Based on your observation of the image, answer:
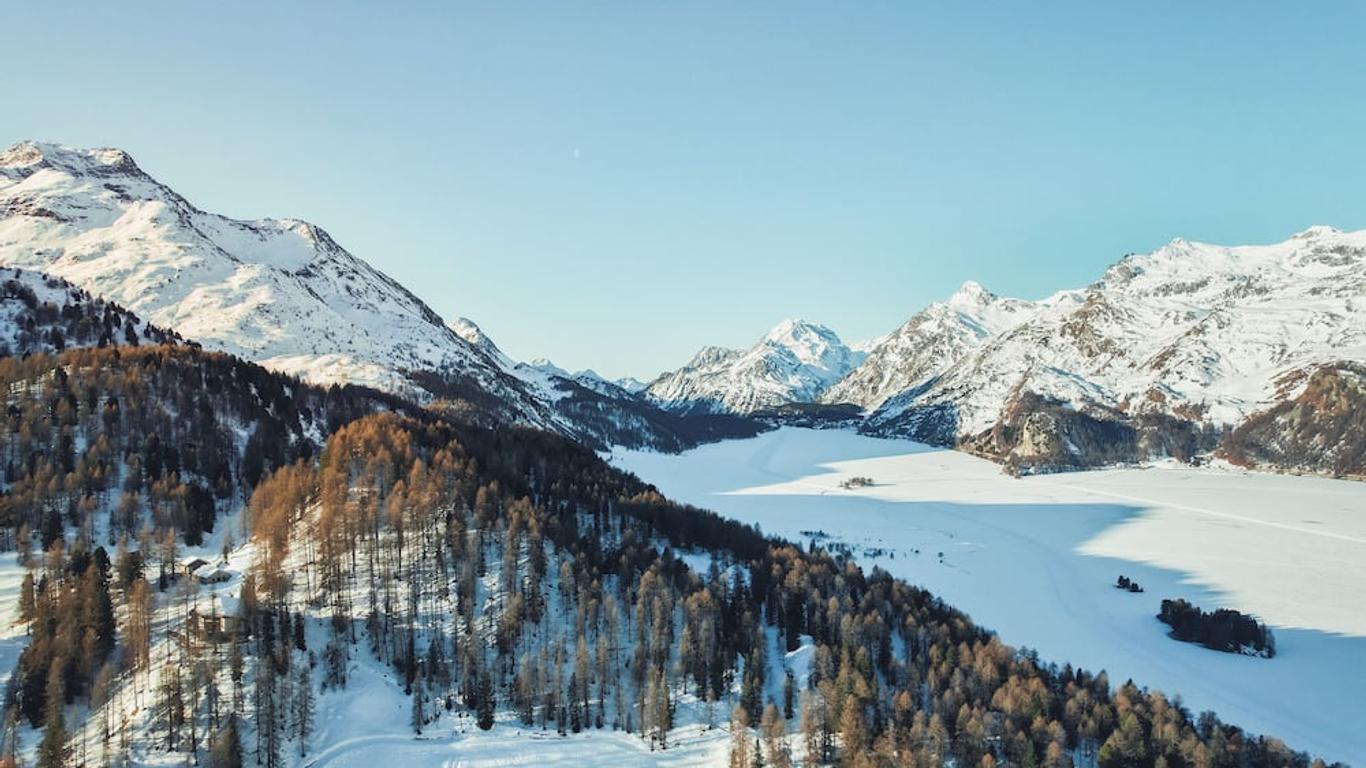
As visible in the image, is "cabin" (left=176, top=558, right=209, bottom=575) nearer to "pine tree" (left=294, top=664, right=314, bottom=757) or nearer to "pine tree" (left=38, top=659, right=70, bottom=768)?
"pine tree" (left=38, top=659, right=70, bottom=768)

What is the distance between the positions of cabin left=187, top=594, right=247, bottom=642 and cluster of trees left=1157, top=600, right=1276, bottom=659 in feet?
520

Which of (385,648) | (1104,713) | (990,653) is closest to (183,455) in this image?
(385,648)

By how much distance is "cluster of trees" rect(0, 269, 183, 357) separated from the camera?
16012 cm

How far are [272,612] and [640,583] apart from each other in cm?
5328

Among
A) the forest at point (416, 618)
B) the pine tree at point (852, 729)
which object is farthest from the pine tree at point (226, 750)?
the pine tree at point (852, 729)

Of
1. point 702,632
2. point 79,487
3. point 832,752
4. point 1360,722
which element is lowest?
point 1360,722

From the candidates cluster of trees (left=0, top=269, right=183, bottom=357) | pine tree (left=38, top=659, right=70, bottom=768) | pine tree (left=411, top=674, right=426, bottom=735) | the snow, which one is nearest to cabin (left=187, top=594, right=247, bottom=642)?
pine tree (left=38, top=659, right=70, bottom=768)

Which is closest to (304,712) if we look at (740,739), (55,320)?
(740,739)

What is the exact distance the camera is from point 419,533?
397ft

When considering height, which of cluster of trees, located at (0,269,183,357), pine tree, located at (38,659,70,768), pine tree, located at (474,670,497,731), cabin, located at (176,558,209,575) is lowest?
pine tree, located at (474,670,497,731)

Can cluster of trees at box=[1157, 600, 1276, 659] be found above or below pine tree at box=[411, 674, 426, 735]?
below

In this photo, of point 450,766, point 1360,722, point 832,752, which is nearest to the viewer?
point 450,766

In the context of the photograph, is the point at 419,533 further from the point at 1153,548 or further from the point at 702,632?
the point at 1153,548

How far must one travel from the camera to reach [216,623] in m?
92.5
